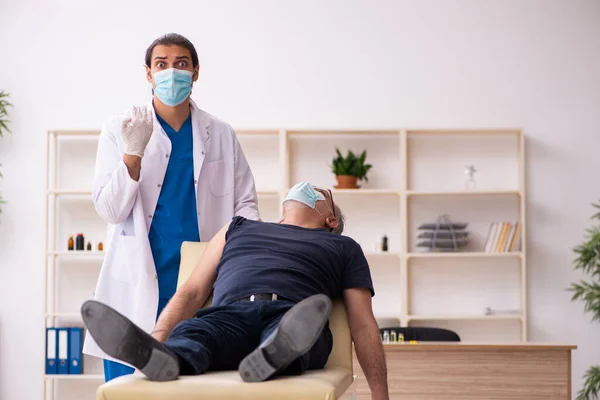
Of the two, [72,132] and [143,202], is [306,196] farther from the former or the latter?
[72,132]

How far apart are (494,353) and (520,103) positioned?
273 cm

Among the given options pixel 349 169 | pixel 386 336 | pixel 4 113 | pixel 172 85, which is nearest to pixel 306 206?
pixel 172 85

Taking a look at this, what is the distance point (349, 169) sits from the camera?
211 inches

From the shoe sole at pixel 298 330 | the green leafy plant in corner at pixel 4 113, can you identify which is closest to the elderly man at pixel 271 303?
the shoe sole at pixel 298 330

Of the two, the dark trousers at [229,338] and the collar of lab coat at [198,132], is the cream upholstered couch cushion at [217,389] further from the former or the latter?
the collar of lab coat at [198,132]

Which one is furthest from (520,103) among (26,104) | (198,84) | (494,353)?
(26,104)

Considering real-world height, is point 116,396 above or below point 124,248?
below

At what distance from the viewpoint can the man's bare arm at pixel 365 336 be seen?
7.49 ft

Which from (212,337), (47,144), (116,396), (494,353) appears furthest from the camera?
(47,144)

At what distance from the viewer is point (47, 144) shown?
548 centimetres

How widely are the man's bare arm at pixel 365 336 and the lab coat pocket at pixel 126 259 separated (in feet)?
2.04

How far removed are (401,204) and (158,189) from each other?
2.99m

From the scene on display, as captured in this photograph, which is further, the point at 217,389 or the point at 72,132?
the point at 72,132

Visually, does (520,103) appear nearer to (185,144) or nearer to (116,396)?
(185,144)
